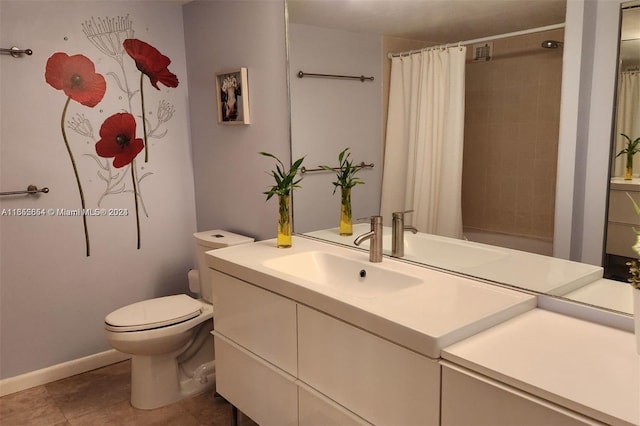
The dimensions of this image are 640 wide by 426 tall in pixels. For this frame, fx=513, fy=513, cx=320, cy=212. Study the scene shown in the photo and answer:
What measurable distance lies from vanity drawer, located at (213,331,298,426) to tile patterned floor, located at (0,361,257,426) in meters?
0.35

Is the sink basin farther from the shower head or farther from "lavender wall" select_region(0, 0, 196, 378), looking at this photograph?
"lavender wall" select_region(0, 0, 196, 378)

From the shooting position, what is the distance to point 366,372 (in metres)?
1.50

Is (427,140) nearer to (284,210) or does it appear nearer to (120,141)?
(284,210)

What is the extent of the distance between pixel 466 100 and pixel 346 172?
679 mm

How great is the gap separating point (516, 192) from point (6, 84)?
8.14 ft

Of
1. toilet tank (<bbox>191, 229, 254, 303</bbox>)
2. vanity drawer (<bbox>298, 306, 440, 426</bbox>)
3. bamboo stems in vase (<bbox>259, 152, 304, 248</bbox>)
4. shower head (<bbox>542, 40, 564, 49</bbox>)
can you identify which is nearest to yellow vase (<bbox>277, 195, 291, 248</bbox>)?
bamboo stems in vase (<bbox>259, 152, 304, 248</bbox>)

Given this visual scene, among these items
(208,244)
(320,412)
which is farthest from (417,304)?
(208,244)

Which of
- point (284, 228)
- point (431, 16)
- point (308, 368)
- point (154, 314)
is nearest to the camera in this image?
point (308, 368)

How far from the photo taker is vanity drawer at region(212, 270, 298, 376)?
1.81m

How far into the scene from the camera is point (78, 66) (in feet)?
9.23

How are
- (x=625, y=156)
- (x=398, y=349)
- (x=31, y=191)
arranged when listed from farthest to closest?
(x=31, y=191)
(x=625, y=156)
(x=398, y=349)

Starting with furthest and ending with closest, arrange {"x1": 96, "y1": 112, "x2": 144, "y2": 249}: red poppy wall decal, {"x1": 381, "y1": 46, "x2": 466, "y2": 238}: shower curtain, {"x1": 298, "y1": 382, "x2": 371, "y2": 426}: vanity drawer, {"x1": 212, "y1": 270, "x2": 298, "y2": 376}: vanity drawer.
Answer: {"x1": 96, "y1": 112, "x2": 144, "y2": 249}: red poppy wall decal, {"x1": 381, "y1": 46, "x2": 466, "y2": 238}: shower curtain, {"x1": 212, "y1": 270, "x2": 298, "y2": 376}: vanity drawer, {"x1": 298, "y1": 382, "x2": 371, "y2": 426}: vanity drawer

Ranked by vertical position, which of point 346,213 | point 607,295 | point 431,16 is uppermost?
point 431,16

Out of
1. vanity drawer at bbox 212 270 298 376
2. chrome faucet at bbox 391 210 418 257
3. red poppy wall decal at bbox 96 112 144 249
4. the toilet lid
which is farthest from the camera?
red poppy wall decal at bbox 96 112 144 249
